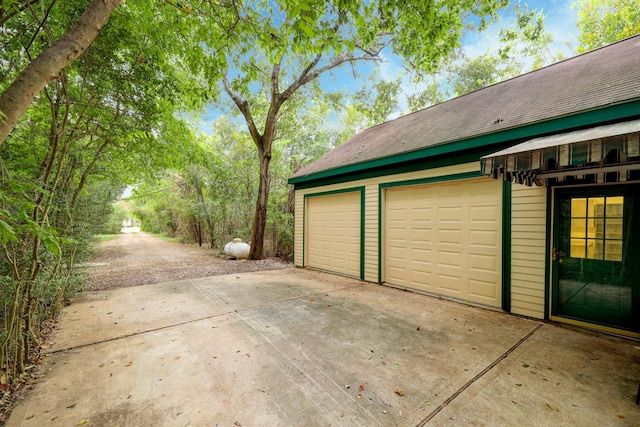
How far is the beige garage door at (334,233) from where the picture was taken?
6227mm

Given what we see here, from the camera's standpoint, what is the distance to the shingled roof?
3338 mm

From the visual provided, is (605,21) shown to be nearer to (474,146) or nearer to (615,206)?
(474,146)

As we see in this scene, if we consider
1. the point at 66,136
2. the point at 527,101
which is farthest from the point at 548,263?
the point at 66,136

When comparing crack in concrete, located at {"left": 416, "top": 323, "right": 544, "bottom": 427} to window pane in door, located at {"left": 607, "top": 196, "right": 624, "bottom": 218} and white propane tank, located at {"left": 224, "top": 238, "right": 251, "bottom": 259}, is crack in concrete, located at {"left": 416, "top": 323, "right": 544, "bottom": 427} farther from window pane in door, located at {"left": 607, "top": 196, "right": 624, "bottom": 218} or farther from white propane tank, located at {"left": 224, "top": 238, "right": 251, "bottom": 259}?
white propane tank, located at {"left": 224, "top": 238, "right": 251, "bottom": 259}

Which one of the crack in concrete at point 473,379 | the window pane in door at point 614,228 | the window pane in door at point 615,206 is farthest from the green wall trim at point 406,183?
the crack in concrete at point 473,379

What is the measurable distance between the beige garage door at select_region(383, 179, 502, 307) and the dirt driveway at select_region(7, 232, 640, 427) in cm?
58

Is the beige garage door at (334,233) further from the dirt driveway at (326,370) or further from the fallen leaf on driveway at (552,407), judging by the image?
the fallen leaf on driveway at (552,407)

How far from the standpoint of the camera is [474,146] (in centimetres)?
404

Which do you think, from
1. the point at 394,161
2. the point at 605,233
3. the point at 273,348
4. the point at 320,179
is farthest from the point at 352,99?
the point at 273,348

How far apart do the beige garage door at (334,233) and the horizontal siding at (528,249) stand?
3037mm

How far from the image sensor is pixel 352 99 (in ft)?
35.2

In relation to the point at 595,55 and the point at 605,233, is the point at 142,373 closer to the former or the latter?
the point at 605,233

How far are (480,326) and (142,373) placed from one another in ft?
12.6

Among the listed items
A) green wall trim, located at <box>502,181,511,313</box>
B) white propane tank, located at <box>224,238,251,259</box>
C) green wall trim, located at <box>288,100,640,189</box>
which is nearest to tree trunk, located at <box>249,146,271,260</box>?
white propane tank, located at <box>224,238,251,259</box>
